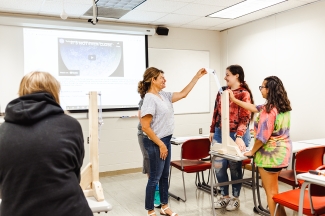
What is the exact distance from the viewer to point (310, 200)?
2.08 metres

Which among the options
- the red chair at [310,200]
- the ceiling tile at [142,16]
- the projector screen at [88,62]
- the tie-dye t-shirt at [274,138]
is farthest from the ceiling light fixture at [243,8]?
the red chair at [310,200]

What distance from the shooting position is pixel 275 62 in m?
4.70

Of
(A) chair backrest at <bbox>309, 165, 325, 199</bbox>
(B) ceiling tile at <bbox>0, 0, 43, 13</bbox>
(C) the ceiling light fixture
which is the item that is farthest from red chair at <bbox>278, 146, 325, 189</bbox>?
(B) ceiling tile at <bbox>0, 0, 43, 13</bbox>

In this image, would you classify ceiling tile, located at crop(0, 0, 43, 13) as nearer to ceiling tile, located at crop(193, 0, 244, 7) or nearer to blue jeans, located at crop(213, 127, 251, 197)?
ceiling tile, located at crop(193, 0, 244, 7)

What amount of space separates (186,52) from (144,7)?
1565mm

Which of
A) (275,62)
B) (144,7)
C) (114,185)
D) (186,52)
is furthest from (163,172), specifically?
(186,52)

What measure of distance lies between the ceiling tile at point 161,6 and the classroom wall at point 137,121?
3.25ft

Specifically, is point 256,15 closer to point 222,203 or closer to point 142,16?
point 142,16

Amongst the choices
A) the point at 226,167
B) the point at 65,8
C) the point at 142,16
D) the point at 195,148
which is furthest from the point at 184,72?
the point at 226,167

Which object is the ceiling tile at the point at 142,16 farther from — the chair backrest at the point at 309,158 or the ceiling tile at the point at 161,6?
the chair backrest at the point at 309,158

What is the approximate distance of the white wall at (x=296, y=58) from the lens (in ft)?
13.3

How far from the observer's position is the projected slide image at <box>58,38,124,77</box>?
15.5ft

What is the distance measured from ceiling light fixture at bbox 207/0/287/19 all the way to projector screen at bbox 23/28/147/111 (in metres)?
1.38

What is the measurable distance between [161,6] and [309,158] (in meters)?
2.60
